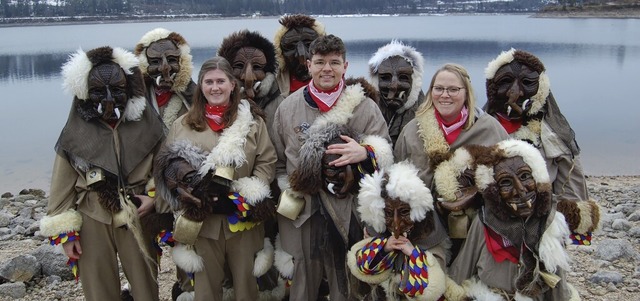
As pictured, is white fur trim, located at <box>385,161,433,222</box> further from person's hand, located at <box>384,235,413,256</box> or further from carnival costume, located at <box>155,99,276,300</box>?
carnival costume, located at <box>155,99,276,300</box>

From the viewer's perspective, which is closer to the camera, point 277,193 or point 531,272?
point 531,272

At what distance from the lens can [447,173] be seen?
3.79 meters

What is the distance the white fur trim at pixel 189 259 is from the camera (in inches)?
168

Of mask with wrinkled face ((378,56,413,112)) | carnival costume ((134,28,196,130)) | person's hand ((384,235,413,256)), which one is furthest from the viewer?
carnival costume ((134,28,196,130))

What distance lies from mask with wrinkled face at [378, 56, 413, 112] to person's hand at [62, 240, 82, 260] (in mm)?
2585

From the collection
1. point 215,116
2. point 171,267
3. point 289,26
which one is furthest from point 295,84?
point 171,267

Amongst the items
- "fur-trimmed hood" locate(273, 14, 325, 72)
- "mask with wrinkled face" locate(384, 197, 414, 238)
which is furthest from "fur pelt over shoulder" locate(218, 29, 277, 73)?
"mask with wrinkled face" locate(384, 197, 414, 238)

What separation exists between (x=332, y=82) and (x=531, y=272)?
5.97 feet

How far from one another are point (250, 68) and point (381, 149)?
58.1 inches

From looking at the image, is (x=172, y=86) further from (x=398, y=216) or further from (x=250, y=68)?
(x=398, y=216)

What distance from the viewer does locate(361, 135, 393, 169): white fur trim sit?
4016 mm

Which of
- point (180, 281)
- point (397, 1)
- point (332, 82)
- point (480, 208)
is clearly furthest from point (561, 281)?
point (397, 1)

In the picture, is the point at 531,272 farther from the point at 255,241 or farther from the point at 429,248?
the point at 255,241

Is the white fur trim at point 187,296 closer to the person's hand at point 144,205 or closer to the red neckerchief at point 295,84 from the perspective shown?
the person's hand at point 144,205
